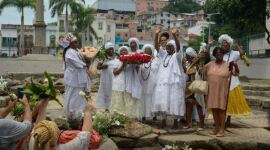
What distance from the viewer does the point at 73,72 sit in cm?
870

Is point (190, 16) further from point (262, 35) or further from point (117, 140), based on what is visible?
point (117, 140)

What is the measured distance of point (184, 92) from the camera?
27.6 feet

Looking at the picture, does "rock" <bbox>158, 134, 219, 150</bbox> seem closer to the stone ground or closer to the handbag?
the stone ground

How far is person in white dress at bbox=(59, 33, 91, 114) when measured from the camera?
8555 mm

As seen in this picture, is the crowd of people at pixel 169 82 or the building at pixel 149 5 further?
the building at pixel 149 5

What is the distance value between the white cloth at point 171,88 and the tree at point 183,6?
120 metres

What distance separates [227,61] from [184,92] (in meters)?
0.96

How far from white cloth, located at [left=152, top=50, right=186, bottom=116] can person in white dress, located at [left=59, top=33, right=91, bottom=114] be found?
4.64 feet

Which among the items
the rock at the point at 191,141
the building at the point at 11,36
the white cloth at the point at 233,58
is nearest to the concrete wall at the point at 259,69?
the white cloth at the point at 233,58

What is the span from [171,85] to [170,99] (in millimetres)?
249

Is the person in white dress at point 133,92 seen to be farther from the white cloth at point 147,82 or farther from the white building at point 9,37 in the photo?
the white building at point 9,37

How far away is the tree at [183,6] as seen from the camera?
419 feet

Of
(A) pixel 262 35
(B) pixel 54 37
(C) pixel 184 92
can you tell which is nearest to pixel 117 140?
(C) pixel 184 92

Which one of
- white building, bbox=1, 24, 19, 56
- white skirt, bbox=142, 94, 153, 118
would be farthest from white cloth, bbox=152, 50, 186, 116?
white building, bbox=1, 24, 19, 56
